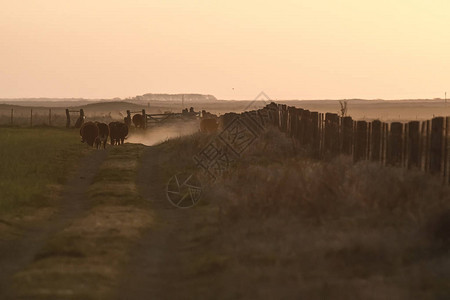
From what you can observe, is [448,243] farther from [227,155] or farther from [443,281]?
[227,155]

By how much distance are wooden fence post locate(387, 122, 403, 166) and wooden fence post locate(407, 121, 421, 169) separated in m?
0.39

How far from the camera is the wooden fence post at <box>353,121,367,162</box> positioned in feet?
54.7

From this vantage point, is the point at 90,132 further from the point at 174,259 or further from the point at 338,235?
the point at 338,235

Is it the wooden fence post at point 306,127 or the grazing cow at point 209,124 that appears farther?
the grazing cow at point 209,124

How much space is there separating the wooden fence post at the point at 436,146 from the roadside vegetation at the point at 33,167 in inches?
327

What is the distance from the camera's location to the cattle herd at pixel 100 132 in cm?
3153

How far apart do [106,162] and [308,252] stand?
51.5 ft

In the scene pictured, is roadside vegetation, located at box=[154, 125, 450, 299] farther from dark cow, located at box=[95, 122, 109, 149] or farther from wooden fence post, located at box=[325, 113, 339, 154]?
dark cow, located at box=[95, 122, 109, 149]

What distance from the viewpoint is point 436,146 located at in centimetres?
1276

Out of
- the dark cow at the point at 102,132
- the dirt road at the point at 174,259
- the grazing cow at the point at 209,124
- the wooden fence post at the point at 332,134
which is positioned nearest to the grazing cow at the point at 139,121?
the grazing cow at the point at 209,124

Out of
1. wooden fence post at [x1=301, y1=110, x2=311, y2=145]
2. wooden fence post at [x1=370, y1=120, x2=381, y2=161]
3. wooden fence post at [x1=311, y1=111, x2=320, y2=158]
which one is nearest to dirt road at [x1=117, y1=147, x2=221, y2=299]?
wooden fence post at [x1=370, y1=120, x2=381, y2=161]

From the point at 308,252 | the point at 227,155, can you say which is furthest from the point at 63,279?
the point at 227,155

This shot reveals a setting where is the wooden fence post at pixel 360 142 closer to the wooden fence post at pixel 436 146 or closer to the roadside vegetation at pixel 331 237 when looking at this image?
the roadside vegetation at pixel 331 237

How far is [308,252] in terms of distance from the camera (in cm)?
973
